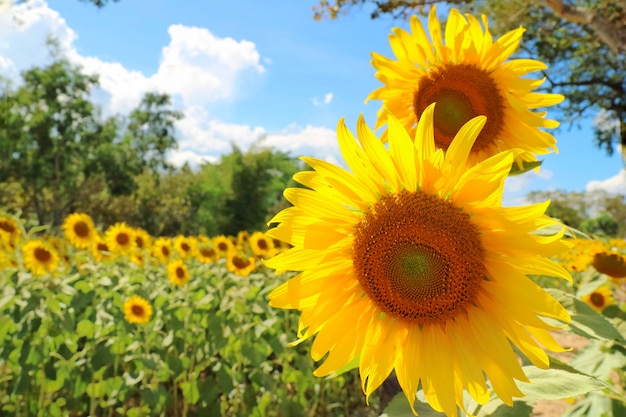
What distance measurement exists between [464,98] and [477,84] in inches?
2.0

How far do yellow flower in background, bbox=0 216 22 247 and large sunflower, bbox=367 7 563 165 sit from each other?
3.83m

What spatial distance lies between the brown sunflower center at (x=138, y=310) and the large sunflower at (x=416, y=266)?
8.86 ft

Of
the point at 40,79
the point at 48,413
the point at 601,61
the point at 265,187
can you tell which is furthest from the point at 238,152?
the point at 48,413

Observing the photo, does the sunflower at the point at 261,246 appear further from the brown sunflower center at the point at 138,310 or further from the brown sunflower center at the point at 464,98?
the brown sunflower center at the point at 464,98

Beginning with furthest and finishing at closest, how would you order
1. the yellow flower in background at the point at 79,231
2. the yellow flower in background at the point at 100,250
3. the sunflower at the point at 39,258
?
the yellow flower in background at the point at 79,231, the yellow flower in background at the point at 100,250, the sunflower at the point at 39,258

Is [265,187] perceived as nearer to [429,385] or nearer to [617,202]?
[429,385]

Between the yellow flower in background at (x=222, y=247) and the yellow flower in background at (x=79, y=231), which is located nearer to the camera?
the yellow flower in background at (x=79, y=231)

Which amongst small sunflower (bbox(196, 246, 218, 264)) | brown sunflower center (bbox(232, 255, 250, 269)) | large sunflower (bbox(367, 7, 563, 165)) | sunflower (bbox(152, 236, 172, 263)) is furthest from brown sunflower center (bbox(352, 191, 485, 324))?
sunflower (bbox(152, 236, 172, 263))

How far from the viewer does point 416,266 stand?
1009 millimetres

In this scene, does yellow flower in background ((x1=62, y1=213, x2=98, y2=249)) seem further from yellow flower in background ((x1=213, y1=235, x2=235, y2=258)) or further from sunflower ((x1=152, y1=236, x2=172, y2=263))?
yellow flower in background ((x1=213, y1=235, x2=235, y2=258))

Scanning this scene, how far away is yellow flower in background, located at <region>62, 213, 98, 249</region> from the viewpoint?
4.79 metres

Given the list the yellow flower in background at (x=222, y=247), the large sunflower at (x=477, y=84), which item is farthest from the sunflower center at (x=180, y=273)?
the large sunflower at (x=477, y=84)

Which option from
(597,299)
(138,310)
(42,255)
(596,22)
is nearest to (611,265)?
(597,299)

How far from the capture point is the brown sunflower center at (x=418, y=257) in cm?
97
